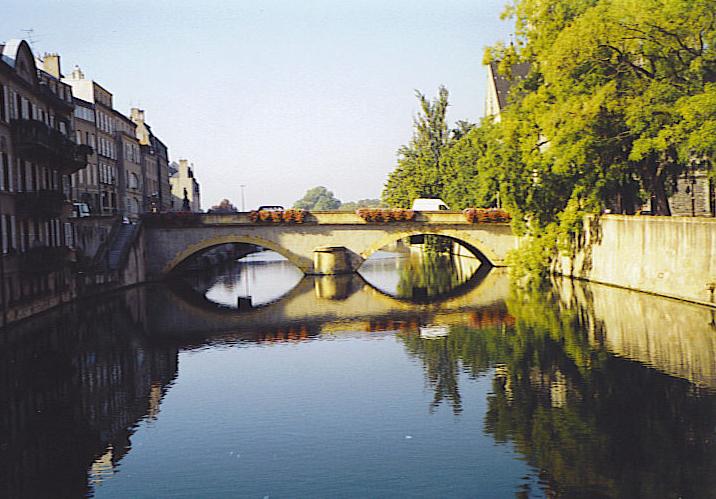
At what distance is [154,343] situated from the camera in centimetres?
3997

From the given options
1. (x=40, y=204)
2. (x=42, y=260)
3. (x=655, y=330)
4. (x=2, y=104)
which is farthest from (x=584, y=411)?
(x=40, y=204)

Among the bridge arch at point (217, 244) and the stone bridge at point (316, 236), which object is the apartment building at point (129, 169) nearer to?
the stone bridge at point (316, 236)

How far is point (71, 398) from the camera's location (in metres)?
27.9

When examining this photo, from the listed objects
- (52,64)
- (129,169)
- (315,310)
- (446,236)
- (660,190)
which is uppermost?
(52,64)

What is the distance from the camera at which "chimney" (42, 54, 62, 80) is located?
65.0 meters

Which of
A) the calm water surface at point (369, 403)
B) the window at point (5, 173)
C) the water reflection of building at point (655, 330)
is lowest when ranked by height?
the calm water surface at point (369, 403)

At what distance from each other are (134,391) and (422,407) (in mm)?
11122

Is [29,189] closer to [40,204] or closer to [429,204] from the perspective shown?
[40,204]

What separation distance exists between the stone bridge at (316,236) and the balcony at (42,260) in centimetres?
2195

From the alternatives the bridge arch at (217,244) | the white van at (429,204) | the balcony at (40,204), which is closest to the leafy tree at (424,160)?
the white van at (429,204)

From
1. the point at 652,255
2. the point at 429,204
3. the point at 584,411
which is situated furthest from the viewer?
the point at 429,204

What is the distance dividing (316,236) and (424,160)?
36.2 meters

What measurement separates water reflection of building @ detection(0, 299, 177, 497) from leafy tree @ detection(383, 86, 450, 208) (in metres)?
60.7

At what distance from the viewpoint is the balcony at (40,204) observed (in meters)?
44.6
